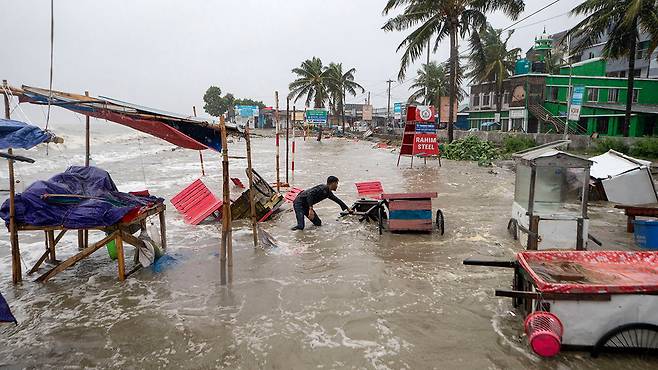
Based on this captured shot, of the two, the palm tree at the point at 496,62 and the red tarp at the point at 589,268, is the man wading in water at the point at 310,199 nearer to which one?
the red tarp at the point at 589,268

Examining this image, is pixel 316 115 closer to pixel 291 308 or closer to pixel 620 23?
pixel 620 23

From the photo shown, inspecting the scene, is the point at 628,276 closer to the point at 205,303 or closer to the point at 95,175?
the point at 205,303

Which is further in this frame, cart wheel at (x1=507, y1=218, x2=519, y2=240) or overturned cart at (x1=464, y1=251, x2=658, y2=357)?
cart wheel at (x1=507, y1=218, x2=519, y2=240)

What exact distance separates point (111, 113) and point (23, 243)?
4.56 metres

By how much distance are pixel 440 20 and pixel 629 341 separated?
79.8 feet

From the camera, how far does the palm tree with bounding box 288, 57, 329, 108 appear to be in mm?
55281

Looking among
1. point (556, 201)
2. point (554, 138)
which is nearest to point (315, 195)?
point (556, 201)

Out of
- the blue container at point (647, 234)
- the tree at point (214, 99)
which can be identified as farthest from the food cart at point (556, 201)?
the tree at point (214, 99)

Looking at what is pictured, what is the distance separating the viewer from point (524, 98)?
35500 millimetres

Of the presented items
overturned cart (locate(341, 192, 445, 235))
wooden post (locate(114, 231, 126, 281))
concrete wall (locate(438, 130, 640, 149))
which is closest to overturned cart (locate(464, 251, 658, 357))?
overturned cart (locate(341, 192, 445, 235))

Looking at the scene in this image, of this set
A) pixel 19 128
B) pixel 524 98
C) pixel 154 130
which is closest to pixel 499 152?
pixel 524 98

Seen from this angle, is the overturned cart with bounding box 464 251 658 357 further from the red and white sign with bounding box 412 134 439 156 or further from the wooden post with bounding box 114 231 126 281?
the red and white sign with bounding box 412 134 439 156

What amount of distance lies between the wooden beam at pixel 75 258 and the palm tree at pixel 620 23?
22.9 metres

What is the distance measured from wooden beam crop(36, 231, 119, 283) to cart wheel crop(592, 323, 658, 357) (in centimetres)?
645
